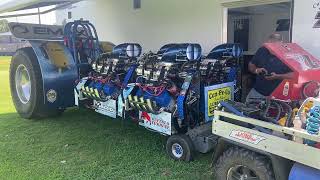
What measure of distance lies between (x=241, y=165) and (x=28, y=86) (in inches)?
181

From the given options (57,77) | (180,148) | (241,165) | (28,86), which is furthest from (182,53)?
(28,86)

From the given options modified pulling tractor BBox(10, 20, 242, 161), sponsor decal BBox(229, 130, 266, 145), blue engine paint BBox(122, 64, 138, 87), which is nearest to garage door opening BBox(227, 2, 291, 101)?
modified pulling tractor BBox(10, 20, 242, 161)

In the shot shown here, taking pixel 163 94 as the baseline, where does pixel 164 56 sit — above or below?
above

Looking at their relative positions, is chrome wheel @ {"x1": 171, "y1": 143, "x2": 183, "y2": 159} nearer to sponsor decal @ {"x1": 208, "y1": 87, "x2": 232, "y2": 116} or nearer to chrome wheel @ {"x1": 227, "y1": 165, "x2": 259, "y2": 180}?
sponsor decal @ {"x1": 208, "y1": 87, "x2": 232, "y2": 116}

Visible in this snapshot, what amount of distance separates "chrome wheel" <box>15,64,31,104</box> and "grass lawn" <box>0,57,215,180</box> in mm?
436

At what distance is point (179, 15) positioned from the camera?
275 inches

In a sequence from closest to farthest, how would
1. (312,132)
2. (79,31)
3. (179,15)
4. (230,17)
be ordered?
(312,132), (79,31), (179,15), (230,17)

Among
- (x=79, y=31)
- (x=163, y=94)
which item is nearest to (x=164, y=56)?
(x=163, y=94)

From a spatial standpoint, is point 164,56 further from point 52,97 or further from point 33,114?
point 33,114

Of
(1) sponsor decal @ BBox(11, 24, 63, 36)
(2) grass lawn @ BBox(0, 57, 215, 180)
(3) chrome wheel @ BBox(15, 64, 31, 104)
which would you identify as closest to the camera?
(2) grass lawn @ BBox(0, 57, 215, 180)

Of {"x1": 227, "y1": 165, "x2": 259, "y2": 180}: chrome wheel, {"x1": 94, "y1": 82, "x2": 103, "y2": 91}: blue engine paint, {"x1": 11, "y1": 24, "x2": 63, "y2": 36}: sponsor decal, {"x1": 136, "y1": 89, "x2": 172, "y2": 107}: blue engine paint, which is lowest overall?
{"x1": 227, "y1": 165, "x2": 259, "y2": 180}: chrome wheel

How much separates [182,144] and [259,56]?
1.51 m

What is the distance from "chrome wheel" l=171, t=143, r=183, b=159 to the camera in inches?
174

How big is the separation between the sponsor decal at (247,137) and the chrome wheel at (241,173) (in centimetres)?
27
